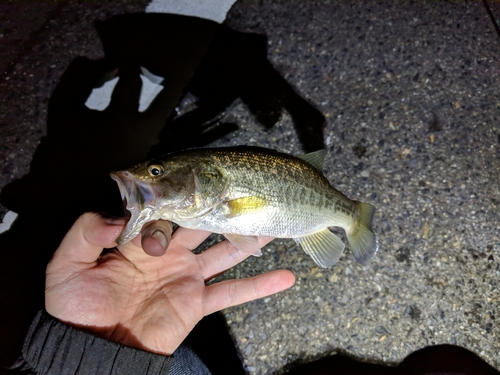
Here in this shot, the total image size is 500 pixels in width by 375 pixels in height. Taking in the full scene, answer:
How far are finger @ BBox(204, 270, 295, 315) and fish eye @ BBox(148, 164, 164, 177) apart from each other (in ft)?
3.75

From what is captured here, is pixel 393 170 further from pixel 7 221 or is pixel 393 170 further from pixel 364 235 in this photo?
pixel 7 221

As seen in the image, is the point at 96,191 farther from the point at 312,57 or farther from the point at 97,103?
the point at 312,57

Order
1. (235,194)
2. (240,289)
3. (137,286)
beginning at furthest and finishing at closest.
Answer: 1. (240,289)
2. (137,286)
3. (235,194)

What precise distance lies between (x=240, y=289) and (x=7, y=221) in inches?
107

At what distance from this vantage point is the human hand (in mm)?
2428

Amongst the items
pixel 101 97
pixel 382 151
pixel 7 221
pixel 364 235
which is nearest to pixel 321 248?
pixel 364 235

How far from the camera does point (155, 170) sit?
2.40 metres

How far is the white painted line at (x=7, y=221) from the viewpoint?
3.63m

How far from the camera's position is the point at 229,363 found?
11.0ft

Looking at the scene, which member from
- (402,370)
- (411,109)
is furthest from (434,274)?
(411,109)

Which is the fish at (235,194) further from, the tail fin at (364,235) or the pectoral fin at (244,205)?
the tail fin at (364,235)

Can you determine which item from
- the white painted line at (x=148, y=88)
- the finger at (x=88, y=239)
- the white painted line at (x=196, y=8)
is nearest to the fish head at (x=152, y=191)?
the finger at (x=88, y=239)

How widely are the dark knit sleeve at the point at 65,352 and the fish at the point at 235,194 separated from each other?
763 millimetres

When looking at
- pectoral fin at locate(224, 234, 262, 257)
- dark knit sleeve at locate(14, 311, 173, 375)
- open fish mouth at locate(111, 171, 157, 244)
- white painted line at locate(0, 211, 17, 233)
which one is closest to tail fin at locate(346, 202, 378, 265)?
pectoral fin at locate(224, 234, 262, 257)
